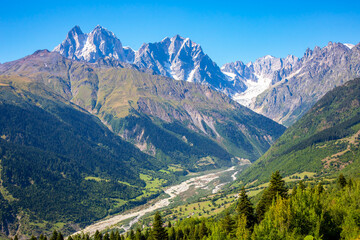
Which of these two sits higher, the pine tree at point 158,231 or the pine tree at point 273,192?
the pine tree at point 273,192

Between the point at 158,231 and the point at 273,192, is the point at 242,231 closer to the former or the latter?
the point at 273,192

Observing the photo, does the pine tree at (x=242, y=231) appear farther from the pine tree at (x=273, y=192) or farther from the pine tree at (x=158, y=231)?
the pine tree at (x=158, y=231)

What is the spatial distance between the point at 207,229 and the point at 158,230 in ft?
59.8

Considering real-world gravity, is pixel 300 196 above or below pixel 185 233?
above

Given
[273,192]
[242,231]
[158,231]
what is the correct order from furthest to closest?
[158,231], [273,192], [242,231]

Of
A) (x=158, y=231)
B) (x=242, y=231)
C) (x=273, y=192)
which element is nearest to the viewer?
(x=242, y=231)

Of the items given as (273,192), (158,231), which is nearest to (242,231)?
(273,192)

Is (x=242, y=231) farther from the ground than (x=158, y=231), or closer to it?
farther from the ground

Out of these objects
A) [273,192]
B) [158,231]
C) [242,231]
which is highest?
[273,192]

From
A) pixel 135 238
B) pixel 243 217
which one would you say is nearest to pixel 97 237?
pixel 135 238

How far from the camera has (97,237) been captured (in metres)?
128

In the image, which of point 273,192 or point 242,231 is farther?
point 273,192

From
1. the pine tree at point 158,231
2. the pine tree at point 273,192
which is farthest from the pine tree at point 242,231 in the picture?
the pine tree at point 158,231

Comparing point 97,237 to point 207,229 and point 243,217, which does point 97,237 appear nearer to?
point 207,229
